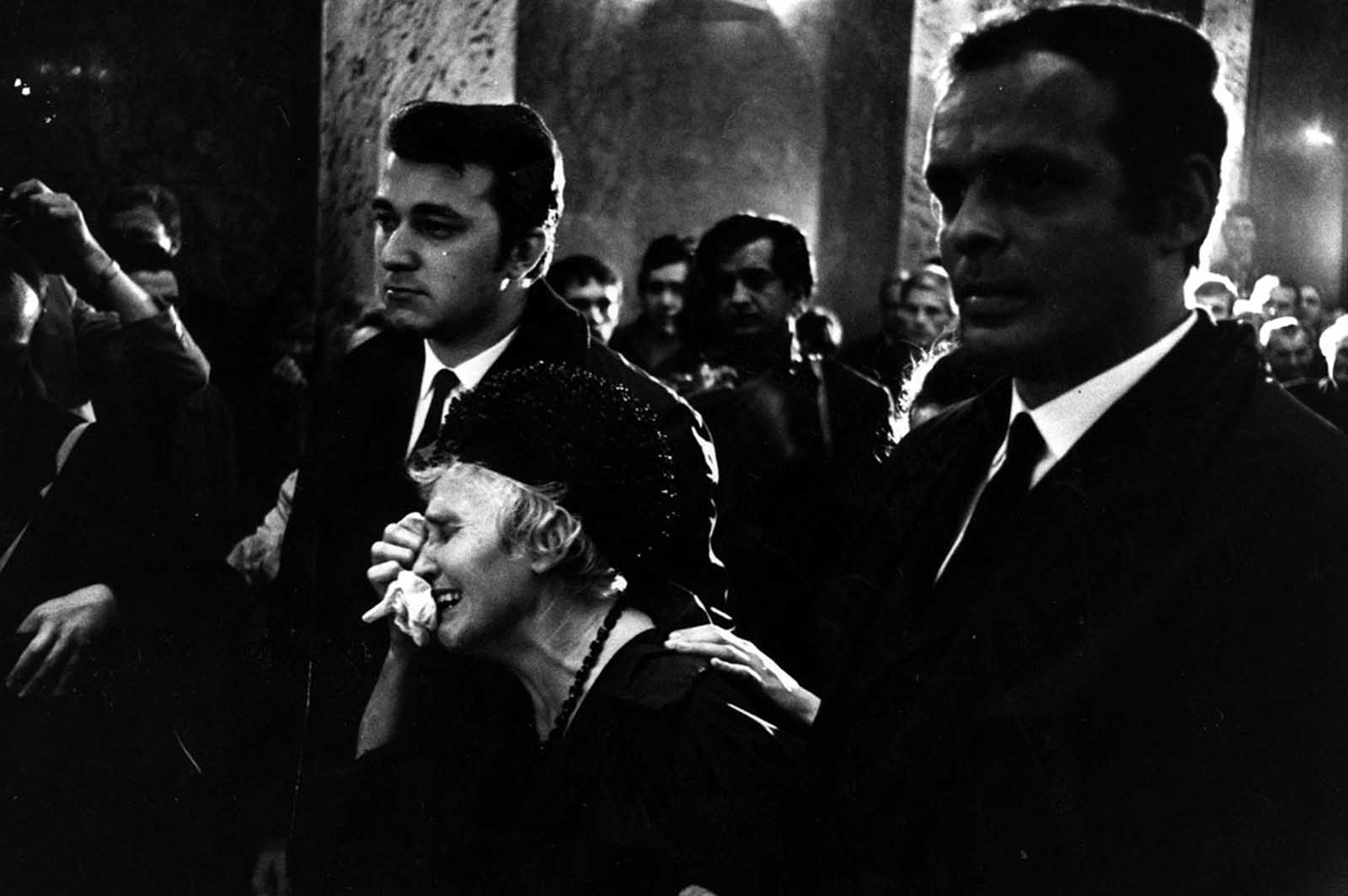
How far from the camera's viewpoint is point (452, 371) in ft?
7.24

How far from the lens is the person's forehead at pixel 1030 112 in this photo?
5.00 ft

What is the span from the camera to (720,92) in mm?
2254

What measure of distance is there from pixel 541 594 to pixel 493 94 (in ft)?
2.96

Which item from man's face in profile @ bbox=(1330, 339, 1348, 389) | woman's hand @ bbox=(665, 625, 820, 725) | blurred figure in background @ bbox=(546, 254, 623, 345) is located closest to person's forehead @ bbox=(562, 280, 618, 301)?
blurred figure in background @ bbox=(546, 254, 623, 345)

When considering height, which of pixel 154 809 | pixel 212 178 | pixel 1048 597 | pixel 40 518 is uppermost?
pixel 212 178

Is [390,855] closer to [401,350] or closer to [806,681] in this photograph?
[806,681]

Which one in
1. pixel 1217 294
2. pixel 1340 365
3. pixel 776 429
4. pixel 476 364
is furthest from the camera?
pixel 776 429

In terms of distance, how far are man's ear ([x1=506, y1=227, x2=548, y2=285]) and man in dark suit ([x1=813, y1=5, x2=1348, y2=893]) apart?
0.81m

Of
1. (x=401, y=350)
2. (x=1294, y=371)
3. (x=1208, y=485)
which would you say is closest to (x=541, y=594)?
(x=401, y=350)

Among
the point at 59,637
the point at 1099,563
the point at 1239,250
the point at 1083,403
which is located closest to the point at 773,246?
the point at 1239,250

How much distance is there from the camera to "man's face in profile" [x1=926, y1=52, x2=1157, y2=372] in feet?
4.99


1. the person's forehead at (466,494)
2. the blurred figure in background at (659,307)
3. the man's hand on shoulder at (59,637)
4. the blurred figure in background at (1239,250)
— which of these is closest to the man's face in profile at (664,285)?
the blurred figure in background at (659,307)

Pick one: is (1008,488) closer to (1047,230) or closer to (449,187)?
(1047,230)

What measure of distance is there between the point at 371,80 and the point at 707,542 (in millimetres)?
998
